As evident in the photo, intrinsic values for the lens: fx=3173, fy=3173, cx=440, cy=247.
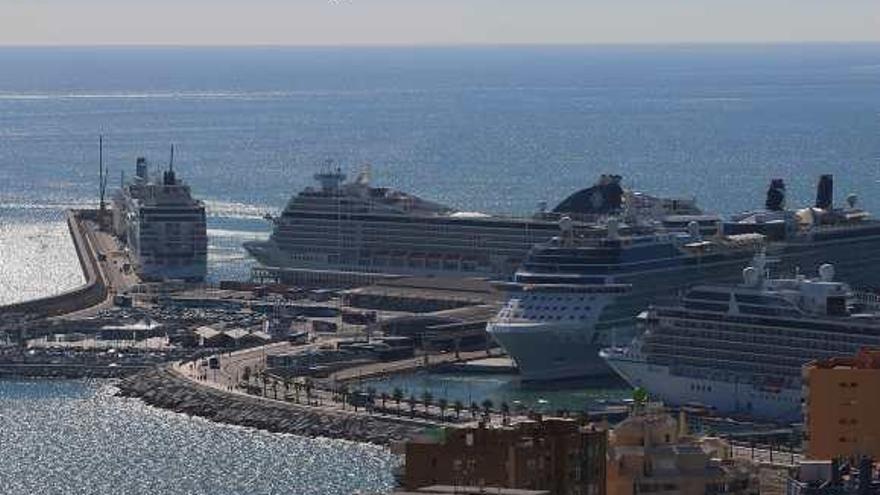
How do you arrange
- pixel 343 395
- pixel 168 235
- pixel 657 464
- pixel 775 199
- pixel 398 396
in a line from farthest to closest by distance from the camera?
1. pixel 168 235
2. pixel 775 199
3. pixel 343 395
4. pixel 398 396
5. pixel 657 464

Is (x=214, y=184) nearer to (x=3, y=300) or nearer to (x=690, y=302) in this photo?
(x=3, y=300)

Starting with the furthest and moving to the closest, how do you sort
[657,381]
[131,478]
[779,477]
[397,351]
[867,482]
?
[397,351]
[657,381]
[131,478]
[779,477]
[867,482]

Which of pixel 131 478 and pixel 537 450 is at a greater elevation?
pixel 537 450

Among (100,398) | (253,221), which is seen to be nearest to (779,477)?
(100,398)

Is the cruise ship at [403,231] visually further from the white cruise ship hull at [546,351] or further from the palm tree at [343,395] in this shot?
the palm tree at [343,395]

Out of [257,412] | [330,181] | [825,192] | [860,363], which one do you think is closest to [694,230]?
[825,192]

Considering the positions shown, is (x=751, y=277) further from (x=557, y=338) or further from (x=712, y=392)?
(x=557, y=338)

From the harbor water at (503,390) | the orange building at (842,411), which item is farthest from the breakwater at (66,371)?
the orange building at (842,411)
